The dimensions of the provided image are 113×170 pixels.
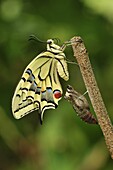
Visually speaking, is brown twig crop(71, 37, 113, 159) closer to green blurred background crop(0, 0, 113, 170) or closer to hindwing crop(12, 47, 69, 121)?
hindwing crop(12, 47, 69, 121)

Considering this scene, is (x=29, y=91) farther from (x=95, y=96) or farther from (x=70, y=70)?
(x=70, y=70)

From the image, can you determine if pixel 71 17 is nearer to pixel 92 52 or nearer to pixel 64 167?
pixel 92 52

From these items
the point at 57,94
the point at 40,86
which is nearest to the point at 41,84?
the point at 40,86

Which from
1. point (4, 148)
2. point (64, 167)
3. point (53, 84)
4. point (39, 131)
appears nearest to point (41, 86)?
point (53, 84)

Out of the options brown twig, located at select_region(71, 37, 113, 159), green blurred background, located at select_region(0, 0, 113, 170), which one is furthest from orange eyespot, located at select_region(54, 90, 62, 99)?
green blurred background, located at select_region(0, 0, 113, 170)

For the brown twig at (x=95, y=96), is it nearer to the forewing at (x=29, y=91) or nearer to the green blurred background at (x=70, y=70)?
the forewing at (x=29, y=91)

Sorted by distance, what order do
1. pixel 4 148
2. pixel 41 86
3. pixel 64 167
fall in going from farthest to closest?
1. pixel 4 148
2. pixel 64 167
3. pixel 41 86
